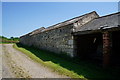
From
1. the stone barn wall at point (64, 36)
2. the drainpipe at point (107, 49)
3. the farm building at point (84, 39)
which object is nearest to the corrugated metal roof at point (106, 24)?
the farm building at point (84, 39)

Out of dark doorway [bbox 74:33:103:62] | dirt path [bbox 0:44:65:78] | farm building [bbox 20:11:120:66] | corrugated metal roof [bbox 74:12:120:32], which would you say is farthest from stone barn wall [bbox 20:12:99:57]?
dirt path [bbox 0:44:65:78]

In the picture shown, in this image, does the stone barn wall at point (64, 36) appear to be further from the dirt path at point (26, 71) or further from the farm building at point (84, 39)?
the dirt path at point (26, 71)

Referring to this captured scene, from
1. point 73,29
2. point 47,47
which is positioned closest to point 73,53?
point 73,29

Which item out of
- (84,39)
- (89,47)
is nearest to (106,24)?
(84,39)

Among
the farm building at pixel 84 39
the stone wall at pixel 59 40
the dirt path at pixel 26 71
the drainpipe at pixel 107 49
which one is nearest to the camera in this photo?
the dirt path at pixel 26 71

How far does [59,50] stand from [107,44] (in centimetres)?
634

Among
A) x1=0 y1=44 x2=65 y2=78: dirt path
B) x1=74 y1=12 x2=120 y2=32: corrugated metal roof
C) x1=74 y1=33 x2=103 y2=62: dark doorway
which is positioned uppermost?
x1=74 y1=12 x2=120 y2=32: corrugated metal roof

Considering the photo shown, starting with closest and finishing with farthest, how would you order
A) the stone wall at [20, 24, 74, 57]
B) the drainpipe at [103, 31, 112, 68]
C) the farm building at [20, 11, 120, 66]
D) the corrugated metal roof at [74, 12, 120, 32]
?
1. the drainpipe at [103, 31, 112, 68]
2. the corrugated metal roof at [74, 12, 120, 32]
3. the farm building at [20, 11, 120, 66]
4. the stone wall at [20, 24, 74, 57]

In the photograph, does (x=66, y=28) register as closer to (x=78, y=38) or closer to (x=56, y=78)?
(x=78, y=38)

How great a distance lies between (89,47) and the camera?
12.5 m

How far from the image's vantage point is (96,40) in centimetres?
1316

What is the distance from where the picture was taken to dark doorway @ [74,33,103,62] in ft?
37.1

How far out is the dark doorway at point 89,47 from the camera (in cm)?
1131

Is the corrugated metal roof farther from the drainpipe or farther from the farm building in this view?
the drainpipe
